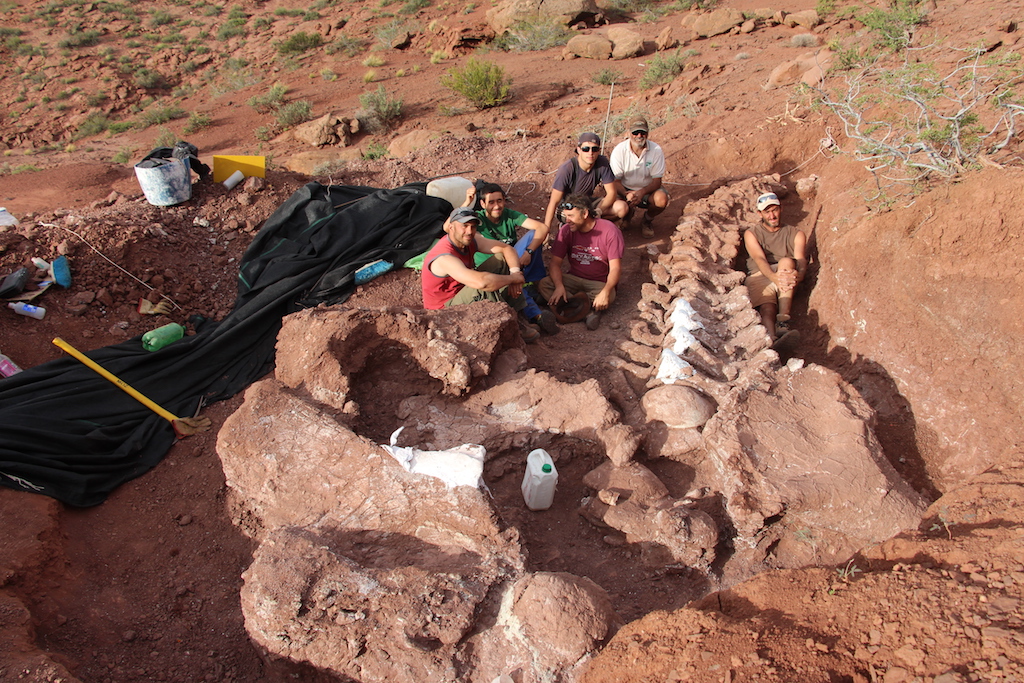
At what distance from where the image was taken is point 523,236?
5375mm

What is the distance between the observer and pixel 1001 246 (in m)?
3.55

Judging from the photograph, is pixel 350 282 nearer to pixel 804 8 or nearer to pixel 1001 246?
pixel 1001 246

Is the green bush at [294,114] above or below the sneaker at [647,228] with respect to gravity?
below

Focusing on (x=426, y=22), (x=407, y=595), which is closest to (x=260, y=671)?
(x=407, y=595)

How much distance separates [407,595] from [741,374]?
2.44m

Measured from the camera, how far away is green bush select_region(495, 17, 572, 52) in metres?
14.9

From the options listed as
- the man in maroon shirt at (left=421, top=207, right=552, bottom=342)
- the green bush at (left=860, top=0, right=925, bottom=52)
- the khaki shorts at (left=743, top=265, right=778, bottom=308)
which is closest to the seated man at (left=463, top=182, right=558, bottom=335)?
the man in maroon shirt at (left=421, top=207, right=552, bottom=342)

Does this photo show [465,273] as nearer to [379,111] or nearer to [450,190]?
[450,190]

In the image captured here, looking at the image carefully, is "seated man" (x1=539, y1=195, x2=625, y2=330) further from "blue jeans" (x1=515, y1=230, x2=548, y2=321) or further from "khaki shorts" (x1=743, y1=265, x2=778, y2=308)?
"khaki shorts" (x1=743, y1=265, x2=778, y2=308)

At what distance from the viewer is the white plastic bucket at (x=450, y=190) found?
21.4ft

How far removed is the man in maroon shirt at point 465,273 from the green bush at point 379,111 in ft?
29.5

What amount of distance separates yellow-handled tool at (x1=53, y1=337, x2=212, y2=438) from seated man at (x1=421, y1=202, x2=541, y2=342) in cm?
198

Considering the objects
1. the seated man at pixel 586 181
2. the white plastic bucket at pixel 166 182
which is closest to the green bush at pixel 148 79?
the white plastic bucket at pixel 166 182

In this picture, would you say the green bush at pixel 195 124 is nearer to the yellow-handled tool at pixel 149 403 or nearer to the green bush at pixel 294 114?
the green bush at pixel 294 114
